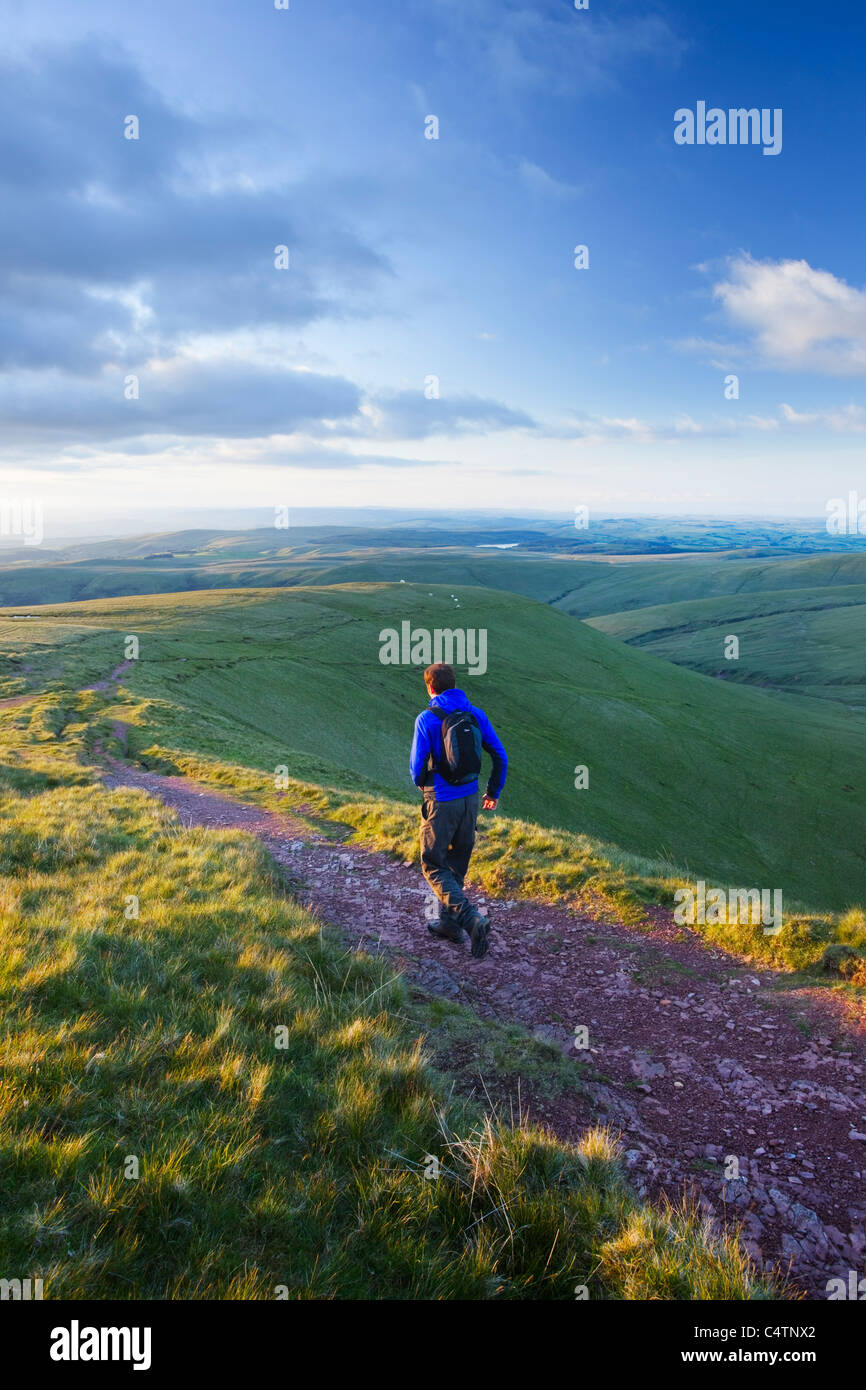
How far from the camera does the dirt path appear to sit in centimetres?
522

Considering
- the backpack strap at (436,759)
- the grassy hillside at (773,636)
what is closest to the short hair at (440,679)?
the backpack strap at (436,759)

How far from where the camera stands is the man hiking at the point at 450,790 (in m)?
9.02

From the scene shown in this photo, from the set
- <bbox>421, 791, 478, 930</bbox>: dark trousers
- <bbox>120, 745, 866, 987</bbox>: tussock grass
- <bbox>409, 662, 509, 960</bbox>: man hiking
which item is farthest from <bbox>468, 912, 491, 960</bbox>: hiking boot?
<bbox>120, 745, 866, 987</bbox>: tussock grass

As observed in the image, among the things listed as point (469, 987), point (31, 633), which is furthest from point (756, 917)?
point (31, 633)

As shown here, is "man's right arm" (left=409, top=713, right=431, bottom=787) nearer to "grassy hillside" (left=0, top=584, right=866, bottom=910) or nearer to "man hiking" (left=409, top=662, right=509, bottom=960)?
"man hiking" (left=409, top=662, right=509, bottom=960)

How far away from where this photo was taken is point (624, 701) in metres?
73.7

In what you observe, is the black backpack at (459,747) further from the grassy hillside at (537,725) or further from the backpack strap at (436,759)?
the grassy hillside at (537,725)

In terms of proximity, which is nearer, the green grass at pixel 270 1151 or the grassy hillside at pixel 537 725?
the green grass at pixel 270 1151

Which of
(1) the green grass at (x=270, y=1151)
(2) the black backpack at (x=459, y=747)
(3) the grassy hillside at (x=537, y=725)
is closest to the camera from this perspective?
(1) the green grass at (x=270, y=1151)

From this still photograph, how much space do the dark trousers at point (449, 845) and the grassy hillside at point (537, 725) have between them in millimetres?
17261

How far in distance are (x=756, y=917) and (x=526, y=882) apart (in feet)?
12.4

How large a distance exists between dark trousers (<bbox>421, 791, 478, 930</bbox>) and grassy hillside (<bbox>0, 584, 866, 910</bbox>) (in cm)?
1726

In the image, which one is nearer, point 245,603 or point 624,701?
point 624,701
